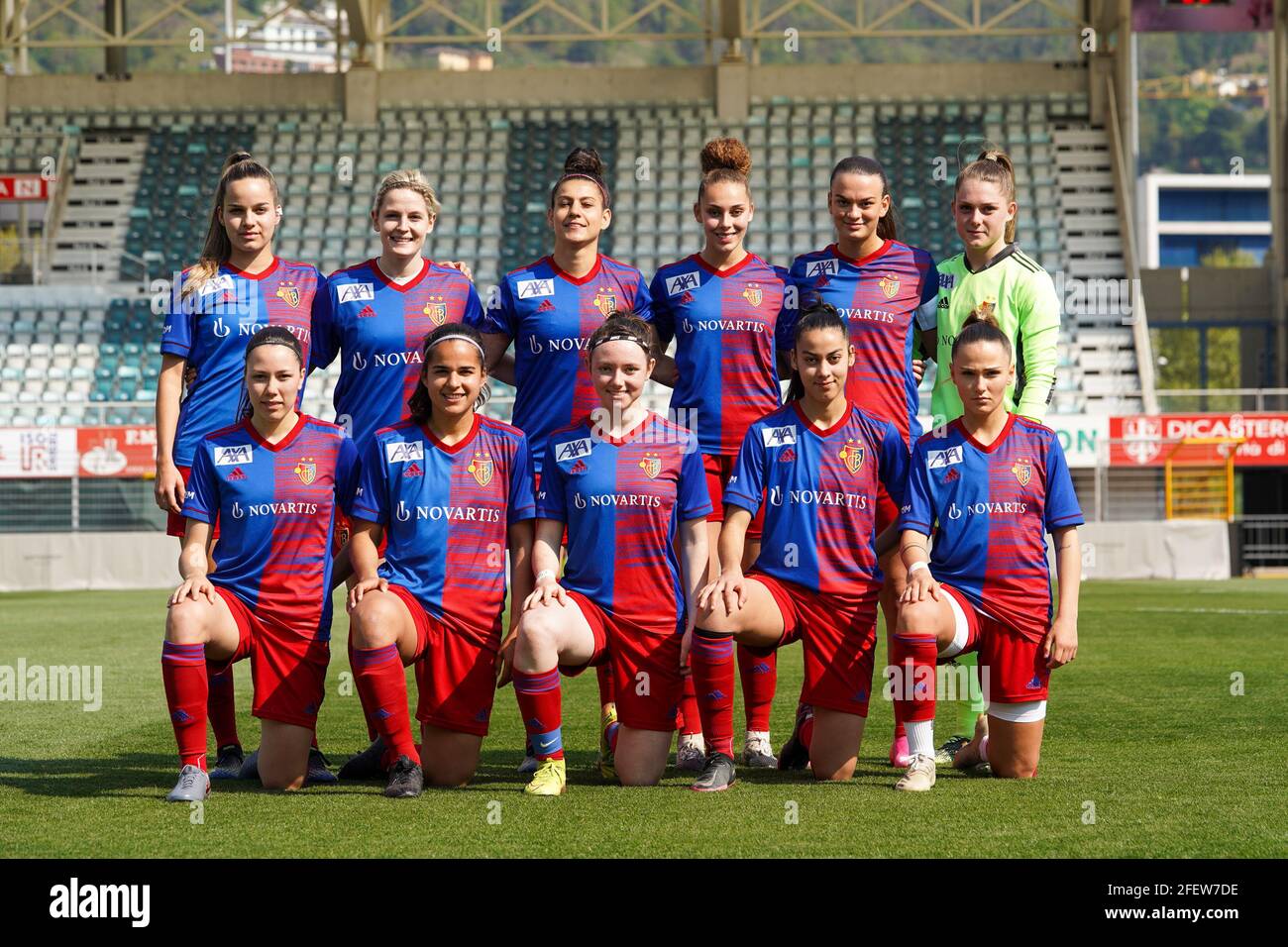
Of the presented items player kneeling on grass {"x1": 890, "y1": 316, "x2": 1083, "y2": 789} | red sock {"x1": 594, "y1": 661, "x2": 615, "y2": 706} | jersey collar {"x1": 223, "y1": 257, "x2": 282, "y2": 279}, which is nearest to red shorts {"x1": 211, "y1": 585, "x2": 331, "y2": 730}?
red sock {"x1": 594, "y1": 661, "x2": 615, "y2": 706}

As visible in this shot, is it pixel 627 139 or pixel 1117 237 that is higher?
pixel 627 139

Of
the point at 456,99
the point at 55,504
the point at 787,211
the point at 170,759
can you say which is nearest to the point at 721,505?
the point at 170,759

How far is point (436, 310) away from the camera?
5.39 m

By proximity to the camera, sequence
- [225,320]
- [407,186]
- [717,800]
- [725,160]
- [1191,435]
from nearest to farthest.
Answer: [717,800], [407,186], [225,320], [725,160], [1191,435]

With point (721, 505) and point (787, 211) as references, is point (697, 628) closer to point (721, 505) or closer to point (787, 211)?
point (721, 505)

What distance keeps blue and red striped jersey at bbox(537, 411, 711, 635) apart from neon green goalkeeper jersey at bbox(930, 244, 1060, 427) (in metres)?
0.96

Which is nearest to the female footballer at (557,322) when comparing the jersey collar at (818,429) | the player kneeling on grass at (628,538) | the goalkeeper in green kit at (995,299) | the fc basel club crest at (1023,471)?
the player kneeling on grass at (628,538)

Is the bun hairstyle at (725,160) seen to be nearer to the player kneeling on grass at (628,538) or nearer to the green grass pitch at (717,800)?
the player kneeling on grass at (628,538)

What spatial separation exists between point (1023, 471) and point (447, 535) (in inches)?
68.5

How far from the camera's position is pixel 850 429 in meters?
5.09

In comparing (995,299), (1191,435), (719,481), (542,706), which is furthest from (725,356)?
(1191,435)

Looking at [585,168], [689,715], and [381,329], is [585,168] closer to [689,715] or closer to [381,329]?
[381,329]

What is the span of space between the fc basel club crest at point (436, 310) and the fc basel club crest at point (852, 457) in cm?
136
